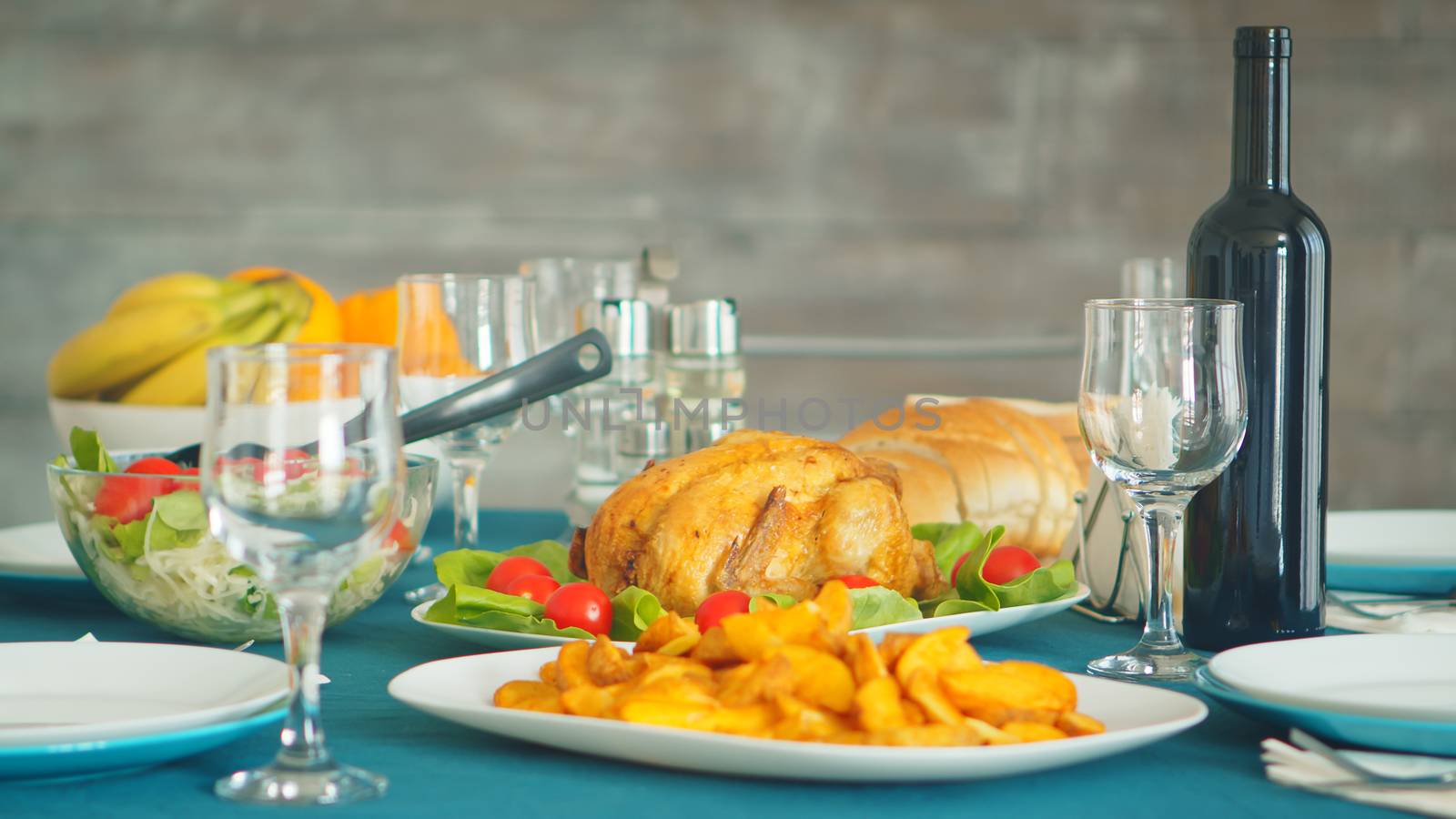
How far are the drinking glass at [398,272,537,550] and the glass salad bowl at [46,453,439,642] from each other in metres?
0.35

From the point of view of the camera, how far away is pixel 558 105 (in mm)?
4105

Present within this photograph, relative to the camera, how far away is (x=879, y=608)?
114cm

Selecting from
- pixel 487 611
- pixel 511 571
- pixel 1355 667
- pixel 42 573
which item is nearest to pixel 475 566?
pixel 511 571

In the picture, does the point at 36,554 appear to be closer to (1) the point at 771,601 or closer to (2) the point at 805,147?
(1) the point at 771,601

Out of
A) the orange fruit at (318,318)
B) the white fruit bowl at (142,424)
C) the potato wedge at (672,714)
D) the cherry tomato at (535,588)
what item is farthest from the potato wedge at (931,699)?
the orange fruit at (318,318)

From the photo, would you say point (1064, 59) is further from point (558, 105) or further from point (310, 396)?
point (310, 396)

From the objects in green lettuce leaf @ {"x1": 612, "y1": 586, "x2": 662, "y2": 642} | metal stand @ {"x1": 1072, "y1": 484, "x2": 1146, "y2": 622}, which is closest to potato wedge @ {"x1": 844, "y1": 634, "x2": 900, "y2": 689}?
green lettuce leaf @ {"x1": 612, "y1": 586, "x2": 662, "y2": 642}

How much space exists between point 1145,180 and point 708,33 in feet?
4.11

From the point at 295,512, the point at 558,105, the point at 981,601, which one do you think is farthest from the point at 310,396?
the point at 558,105

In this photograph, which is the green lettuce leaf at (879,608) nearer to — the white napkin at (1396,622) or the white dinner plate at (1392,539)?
the white napkin at (1396,622)

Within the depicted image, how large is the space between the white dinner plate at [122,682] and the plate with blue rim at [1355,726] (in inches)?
22.6

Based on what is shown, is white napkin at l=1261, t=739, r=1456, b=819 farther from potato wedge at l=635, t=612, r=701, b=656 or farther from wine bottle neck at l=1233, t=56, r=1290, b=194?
wine bottle neck at l=1233, t=56, r=1290, b=194

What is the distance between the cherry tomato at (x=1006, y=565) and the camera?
1.29 metres

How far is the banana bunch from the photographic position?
6.54 feet
